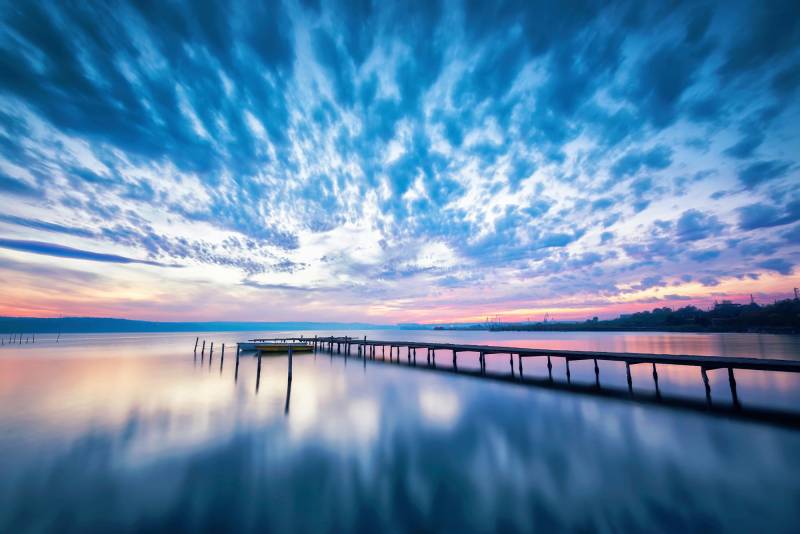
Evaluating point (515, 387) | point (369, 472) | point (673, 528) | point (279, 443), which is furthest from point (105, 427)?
point (515, 387)

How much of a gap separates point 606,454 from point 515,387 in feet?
48.4

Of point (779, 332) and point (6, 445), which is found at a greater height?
point (6, 445)

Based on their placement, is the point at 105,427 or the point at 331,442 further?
the point at 105,427

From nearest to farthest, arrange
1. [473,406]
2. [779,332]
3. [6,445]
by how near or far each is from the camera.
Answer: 1. [6,445]
2. [473,406]
3. [779,332]

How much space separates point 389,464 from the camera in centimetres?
1192

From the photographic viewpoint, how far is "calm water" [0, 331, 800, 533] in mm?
8508

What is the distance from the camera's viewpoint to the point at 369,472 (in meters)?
11.3

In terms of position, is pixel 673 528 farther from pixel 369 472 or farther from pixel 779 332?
pixel 779 332

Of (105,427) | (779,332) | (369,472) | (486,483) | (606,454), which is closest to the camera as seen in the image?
(486,483)

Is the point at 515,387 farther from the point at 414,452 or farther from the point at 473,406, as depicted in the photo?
the point at 414,452

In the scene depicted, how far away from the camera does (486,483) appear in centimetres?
1032

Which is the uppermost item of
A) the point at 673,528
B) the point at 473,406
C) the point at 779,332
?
the point at 673,528

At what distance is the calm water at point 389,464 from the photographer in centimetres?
851

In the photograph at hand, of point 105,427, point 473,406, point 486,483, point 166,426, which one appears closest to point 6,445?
point 105,427
